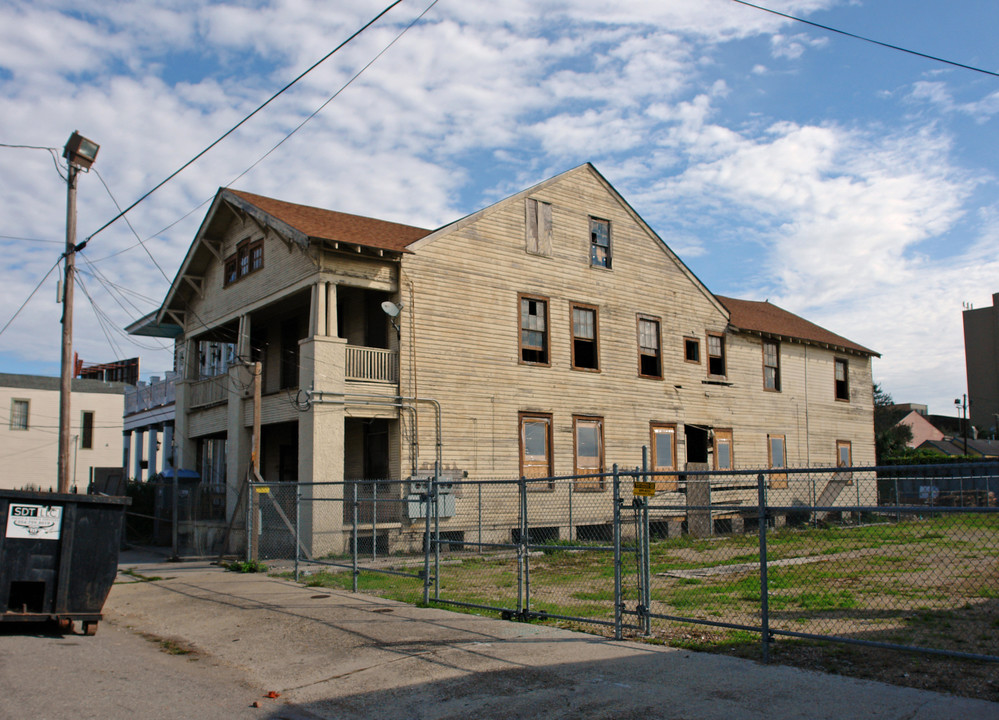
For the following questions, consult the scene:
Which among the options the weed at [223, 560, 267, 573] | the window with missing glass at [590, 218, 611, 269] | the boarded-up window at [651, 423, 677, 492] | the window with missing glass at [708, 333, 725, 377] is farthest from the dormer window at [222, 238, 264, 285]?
the window with missing glass at [708, 333, 725, 377]

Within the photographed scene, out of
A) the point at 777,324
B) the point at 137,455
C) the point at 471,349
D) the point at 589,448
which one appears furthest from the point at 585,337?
the point at 137,455

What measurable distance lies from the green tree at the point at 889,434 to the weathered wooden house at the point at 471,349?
26.9 meters

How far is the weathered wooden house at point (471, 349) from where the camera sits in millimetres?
19516

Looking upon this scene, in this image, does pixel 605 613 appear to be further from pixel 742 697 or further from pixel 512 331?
pixel 512 331

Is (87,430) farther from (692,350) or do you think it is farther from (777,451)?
(777,451)

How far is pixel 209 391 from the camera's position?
80.5ft

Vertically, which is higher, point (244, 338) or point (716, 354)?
point (716, 354)

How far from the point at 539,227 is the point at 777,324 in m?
12.6

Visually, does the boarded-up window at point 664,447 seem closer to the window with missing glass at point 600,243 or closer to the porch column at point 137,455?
the window with missing glass at point 600,243

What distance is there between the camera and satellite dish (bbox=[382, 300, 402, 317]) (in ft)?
63.5

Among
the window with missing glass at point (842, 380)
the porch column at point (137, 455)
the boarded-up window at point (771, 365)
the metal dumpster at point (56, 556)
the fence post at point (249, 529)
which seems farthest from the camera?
the porch column at point (137, 455)

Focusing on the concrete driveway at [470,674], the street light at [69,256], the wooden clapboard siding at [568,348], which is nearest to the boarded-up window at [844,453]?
the wooden clapboard siding at [568,348]

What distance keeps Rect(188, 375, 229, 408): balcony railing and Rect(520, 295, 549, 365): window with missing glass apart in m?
8.55

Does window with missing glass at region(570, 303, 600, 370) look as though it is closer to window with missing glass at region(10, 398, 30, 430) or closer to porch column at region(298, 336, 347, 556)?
porch column at region(298, 336, 347, 556)
